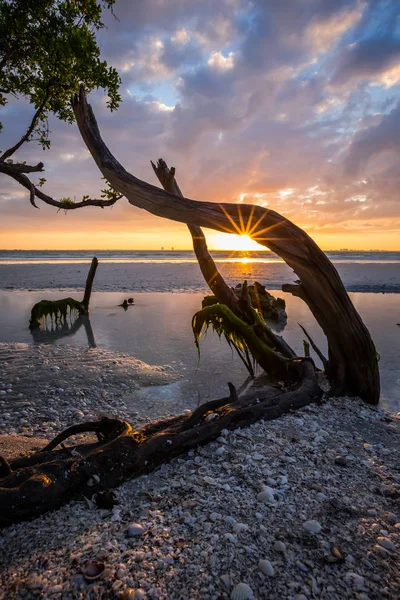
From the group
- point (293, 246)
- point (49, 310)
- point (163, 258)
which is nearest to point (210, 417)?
point (293, 246)

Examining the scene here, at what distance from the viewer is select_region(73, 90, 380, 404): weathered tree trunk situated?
4.97 metres

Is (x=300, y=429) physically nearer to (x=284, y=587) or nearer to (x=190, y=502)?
(x=190, y=502)

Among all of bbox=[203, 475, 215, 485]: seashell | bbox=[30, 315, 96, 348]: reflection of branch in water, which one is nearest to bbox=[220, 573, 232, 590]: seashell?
bbox=[203, 475, 215, 485]: seashell

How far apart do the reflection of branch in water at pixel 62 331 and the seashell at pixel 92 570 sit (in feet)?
28.1

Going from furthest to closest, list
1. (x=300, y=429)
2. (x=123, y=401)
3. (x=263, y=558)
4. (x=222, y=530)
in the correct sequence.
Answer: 1. (x=123, y=401)
2. (x=300, y=429)
3. (x=222, y=530)
4. (x=263, y=558)

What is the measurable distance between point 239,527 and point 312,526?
0.60 meters

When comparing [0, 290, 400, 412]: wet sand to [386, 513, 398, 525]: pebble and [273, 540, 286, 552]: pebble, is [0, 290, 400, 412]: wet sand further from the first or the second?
[273, 540, 286, 552]: pebble

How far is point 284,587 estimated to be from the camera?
2.13 metres

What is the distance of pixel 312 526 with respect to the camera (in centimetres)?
264

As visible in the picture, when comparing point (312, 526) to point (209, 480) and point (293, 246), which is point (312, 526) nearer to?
point (209, 480)

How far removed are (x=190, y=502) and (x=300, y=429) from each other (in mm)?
2028

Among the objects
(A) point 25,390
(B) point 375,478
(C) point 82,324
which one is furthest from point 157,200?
(C) point 82,324

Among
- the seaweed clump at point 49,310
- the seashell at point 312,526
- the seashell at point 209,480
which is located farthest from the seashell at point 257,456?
the seaweed clump at point 49,310

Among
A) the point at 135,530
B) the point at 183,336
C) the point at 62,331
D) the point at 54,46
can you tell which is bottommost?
the point at 62,331
